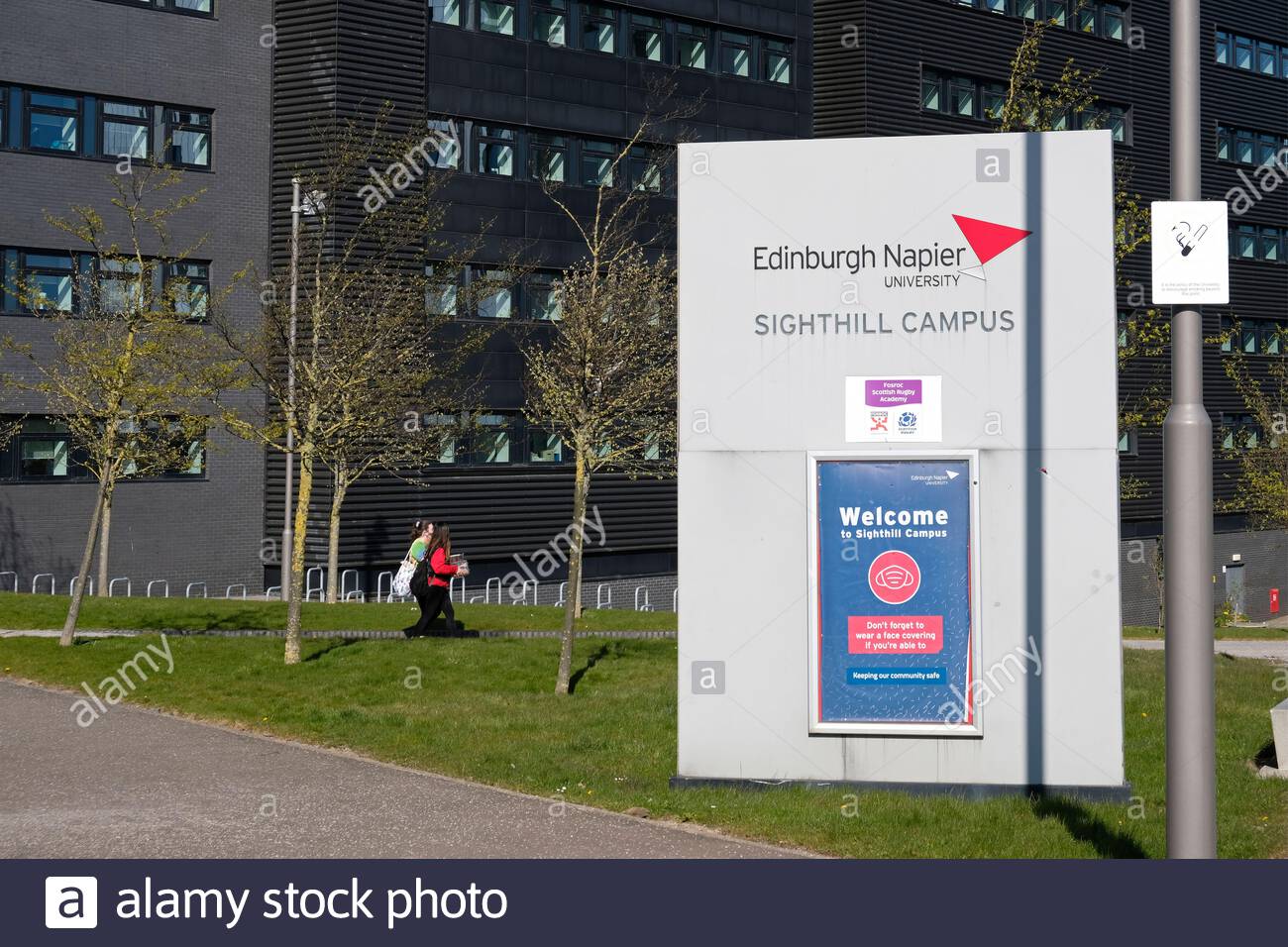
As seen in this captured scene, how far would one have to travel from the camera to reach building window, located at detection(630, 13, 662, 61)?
39.5 meters

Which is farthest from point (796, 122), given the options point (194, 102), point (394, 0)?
point (194, 102)

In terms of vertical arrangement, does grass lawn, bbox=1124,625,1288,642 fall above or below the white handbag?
below

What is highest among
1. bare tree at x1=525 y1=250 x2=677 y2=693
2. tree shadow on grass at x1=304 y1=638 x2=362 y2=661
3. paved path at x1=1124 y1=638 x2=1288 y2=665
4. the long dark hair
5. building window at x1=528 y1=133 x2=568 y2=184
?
building window at x1=528 y1=133 x2=568 y2=184

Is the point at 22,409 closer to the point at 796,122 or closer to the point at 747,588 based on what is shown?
the point at 796,122

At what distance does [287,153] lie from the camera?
35344 mm

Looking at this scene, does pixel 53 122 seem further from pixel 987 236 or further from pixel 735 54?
pixel 987 236

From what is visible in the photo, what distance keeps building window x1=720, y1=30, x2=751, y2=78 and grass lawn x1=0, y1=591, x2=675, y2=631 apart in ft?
60.5

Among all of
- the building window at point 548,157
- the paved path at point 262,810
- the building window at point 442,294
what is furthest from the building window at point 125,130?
the paved path at point 262,810

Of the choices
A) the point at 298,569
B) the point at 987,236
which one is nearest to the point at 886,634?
the point at 987,236

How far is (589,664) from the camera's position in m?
18.5

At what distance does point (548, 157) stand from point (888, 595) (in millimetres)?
28762

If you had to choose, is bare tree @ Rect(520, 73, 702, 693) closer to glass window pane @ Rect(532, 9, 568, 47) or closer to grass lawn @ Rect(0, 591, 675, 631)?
grass lawn @ Rect(0, 591, 675, 631)

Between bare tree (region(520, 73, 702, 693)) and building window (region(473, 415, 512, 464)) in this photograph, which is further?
building window (region(473, 415, 512, 464))

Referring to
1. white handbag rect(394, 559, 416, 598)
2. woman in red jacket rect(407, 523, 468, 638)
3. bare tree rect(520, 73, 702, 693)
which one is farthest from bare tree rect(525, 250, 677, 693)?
white handbag rect(394, 559, 416, 598)
